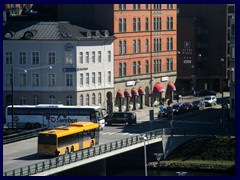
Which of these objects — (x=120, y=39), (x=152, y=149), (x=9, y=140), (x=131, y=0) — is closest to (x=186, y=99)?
(x=120, y=39)

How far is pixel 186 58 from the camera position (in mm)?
112000

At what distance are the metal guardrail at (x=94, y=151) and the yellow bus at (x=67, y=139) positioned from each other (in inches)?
45.5

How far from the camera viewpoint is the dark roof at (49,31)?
89.1 meters

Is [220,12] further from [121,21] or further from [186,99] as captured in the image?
[121,21]

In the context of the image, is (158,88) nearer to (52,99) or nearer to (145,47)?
(145,47)

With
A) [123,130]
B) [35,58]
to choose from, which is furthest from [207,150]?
[35,58]

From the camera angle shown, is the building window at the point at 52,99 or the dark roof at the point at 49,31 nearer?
the building window at the point at 52,99

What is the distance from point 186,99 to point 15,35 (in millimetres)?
21099

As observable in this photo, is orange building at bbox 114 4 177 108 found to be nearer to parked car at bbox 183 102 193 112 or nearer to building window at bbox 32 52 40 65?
parked car at bbox 183 102 193 112

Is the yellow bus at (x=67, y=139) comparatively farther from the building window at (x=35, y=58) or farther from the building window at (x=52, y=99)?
the building window at (x=35, y=58)

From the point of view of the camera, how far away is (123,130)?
78188 mm

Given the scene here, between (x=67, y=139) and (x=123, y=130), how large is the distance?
48.2 feet

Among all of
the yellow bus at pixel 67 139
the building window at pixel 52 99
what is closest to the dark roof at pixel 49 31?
the building window at pixel 52 99

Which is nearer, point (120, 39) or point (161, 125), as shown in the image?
point (161, 125)
